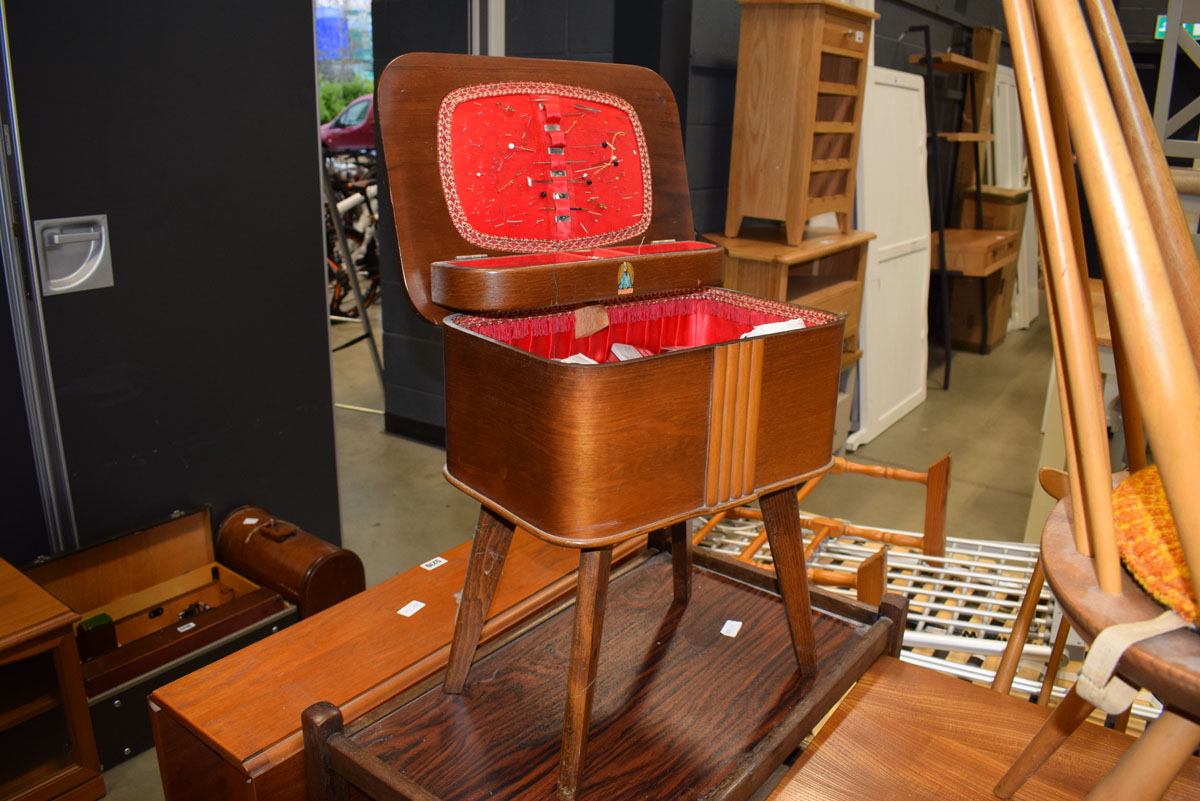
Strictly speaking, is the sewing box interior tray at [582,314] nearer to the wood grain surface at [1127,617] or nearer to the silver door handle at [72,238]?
the wood grain surface at [1127,617]

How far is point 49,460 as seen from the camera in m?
1.84

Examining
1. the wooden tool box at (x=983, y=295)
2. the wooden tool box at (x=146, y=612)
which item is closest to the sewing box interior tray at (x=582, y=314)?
the wooden tool box at (x=146, y=612)

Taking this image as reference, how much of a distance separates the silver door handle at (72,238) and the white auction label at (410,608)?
1.07 meters

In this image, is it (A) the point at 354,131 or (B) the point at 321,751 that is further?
(A) the point at 354,131

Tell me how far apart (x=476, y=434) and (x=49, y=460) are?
1378 mm

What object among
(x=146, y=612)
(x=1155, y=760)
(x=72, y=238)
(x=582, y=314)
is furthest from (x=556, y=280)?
(x=146, y=612)

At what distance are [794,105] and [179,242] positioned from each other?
1975mm

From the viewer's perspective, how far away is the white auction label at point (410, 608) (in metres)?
1.42

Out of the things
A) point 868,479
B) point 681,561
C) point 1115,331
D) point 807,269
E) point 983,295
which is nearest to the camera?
point 1115,331

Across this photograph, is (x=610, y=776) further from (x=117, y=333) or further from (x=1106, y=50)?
(x=117, y=333)

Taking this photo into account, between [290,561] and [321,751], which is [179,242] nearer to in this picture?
[290,561]

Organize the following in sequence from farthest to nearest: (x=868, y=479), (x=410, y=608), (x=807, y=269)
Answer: (x=807, y=269) < (x=868, y=479) < (x=410, y=608)

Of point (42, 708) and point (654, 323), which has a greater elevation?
point (654, 323)

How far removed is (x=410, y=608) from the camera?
4.70ft
